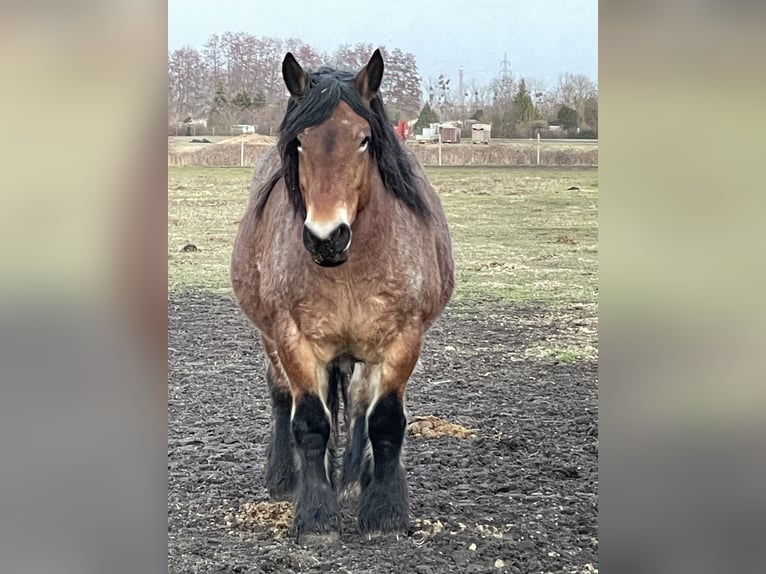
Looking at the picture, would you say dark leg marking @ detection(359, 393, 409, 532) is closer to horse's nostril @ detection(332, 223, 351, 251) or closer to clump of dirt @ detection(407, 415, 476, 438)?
clump of dirt @ detection(407, 415, 476, 438)

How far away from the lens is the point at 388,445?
9.75 ft

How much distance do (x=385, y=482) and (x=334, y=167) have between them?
→ 1211 mm

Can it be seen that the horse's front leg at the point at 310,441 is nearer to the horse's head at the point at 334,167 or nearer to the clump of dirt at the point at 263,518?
the clump of dirt at the point at 263,518

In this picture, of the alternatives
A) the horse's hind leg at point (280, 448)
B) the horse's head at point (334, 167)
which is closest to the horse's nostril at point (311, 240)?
the horse's head at point (334, 167)

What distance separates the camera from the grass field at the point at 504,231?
3242 millimetres

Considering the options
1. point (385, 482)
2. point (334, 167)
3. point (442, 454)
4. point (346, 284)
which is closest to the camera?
point (334, 167)

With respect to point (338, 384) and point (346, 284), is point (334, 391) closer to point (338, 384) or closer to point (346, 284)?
point (338, 384)

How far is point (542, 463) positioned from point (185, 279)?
5.25ft

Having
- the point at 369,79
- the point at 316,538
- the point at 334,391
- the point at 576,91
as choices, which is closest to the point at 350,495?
the point at 316,538

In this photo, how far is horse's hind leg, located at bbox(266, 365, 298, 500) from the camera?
321 cm
